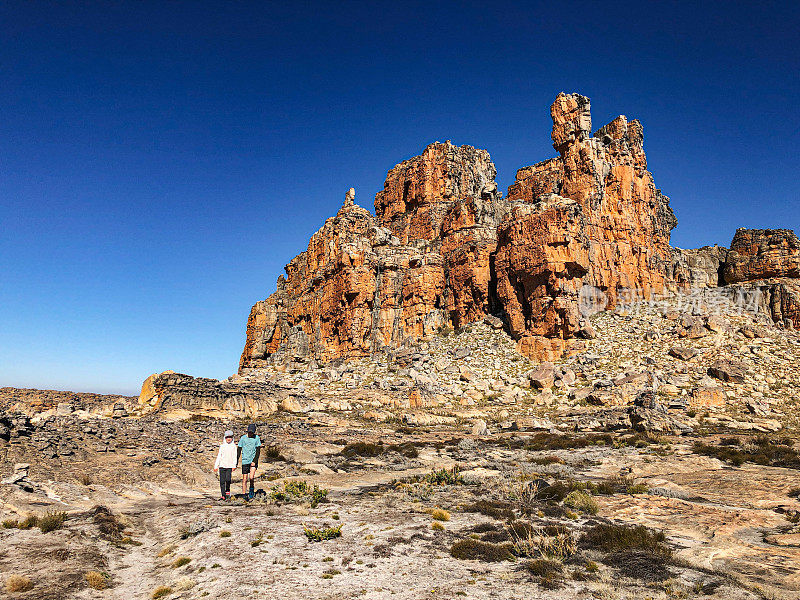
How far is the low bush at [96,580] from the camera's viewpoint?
8172 mm

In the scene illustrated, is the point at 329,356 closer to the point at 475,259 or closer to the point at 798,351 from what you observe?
the point at 475,259

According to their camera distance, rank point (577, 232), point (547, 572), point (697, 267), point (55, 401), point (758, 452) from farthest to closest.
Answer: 1. point (697, 267)
2. point (577, 232)
3. point (55, 401)
4. point (758, 452)
5. point (547, 572)

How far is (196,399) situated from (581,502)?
35.3 meters

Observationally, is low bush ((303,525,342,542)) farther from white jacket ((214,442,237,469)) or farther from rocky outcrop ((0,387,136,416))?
rocky outcrop ((0,387,136,416))

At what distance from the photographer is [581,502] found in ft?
46.7

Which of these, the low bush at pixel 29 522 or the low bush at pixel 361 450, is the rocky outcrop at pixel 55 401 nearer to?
the low bush at pixel 361 450

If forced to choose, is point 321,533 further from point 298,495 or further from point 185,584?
point 298,495

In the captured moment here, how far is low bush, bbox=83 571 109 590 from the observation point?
322 inches

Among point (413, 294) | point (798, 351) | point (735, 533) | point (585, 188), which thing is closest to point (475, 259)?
point (413, 294)

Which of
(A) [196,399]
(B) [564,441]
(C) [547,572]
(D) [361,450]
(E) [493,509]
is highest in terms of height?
(A) [196,399]

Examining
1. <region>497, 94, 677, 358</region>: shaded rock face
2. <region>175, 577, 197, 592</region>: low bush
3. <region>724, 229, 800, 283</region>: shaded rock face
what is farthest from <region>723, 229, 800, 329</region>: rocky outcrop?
<region>175, 577, 197, 592</region>: low bush

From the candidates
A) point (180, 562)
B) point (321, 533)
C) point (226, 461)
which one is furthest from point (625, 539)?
point (226, 461)

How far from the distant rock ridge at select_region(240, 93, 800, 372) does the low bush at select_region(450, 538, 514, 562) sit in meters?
50.6

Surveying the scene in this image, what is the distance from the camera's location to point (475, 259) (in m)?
69.6
